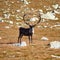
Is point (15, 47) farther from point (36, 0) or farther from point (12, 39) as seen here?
point (36, 0)

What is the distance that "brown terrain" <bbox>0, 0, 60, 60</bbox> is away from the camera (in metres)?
23.3

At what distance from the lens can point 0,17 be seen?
141 ft

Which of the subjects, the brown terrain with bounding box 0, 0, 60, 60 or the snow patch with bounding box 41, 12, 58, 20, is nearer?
the brown terrain with bounding box 0, 0, 60, 60

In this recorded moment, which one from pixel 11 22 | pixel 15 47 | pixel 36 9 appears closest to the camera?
pixel 15 47

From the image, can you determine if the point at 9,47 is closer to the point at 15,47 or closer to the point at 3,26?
the point at 15,47

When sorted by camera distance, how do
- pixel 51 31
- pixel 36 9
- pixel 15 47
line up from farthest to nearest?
pixel 36 9 < pixel 51 31 < pixel 15 47

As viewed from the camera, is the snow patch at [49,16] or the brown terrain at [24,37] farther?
the snow patch at [49,16]

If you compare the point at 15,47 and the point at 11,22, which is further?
the point at 11,22

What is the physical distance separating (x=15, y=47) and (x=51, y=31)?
11.7m

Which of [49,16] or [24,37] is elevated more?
[49,16]

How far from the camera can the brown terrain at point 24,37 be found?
23.3 meters

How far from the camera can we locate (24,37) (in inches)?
1231

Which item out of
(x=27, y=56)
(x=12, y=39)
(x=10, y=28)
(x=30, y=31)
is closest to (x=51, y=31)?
(x=10, y=28)

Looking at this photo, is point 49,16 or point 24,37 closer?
point 24,37
